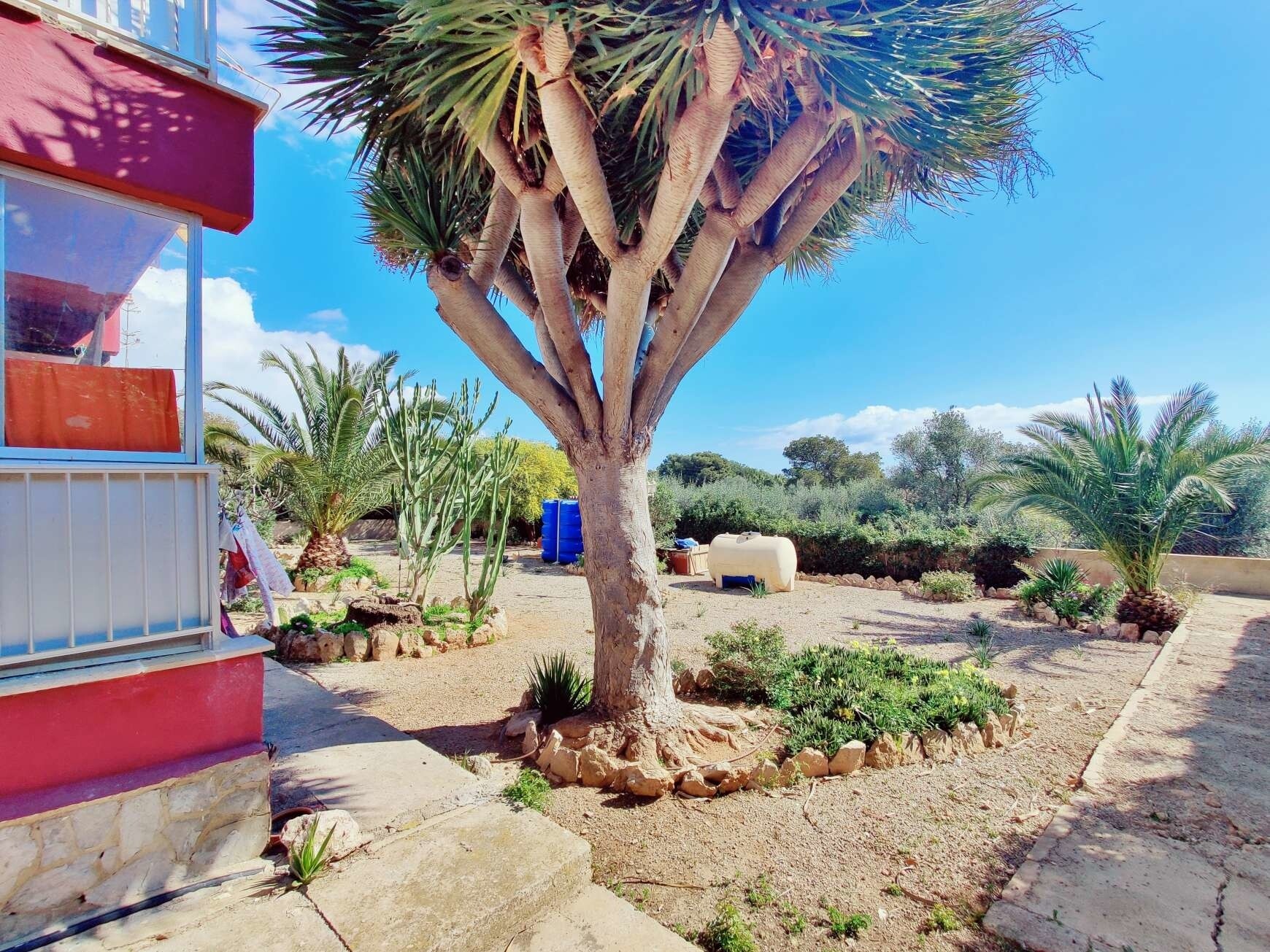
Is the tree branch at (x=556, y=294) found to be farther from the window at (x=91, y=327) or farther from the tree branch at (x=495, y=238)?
the window at (x=91, y=327)

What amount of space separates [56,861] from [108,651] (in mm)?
778

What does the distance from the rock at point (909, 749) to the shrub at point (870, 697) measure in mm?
45

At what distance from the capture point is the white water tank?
11.5 meters

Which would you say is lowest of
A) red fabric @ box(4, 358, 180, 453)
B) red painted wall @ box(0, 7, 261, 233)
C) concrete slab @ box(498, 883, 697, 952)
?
concrete slab @ box(498, 883, 697, 952)

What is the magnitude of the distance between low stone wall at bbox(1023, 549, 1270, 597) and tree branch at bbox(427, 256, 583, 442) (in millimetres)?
10984

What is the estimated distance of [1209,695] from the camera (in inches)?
226

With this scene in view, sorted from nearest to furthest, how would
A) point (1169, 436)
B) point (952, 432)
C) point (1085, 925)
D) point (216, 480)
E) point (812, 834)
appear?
point (1085, 925) → point (216, 480) → point (812, 834) → point (1169, 436) → point (952, 432)

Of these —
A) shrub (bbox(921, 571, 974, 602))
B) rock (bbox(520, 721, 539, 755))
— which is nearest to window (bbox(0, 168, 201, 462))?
rock (bbox(520, 721, 539, 755))

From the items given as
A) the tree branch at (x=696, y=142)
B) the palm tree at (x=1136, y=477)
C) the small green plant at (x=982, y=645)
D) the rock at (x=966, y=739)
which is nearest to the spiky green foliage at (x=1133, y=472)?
the palm tree at (x=1136, y=477)

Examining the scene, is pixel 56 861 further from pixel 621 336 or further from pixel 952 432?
pixel 952 432

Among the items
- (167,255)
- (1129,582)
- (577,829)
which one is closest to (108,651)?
(167,255)

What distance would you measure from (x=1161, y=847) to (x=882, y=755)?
4.50 ft

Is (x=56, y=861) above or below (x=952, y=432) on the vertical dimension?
below

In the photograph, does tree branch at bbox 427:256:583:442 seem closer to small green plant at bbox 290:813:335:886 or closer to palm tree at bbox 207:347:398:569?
small green plant at bbox 290:813:335:886
